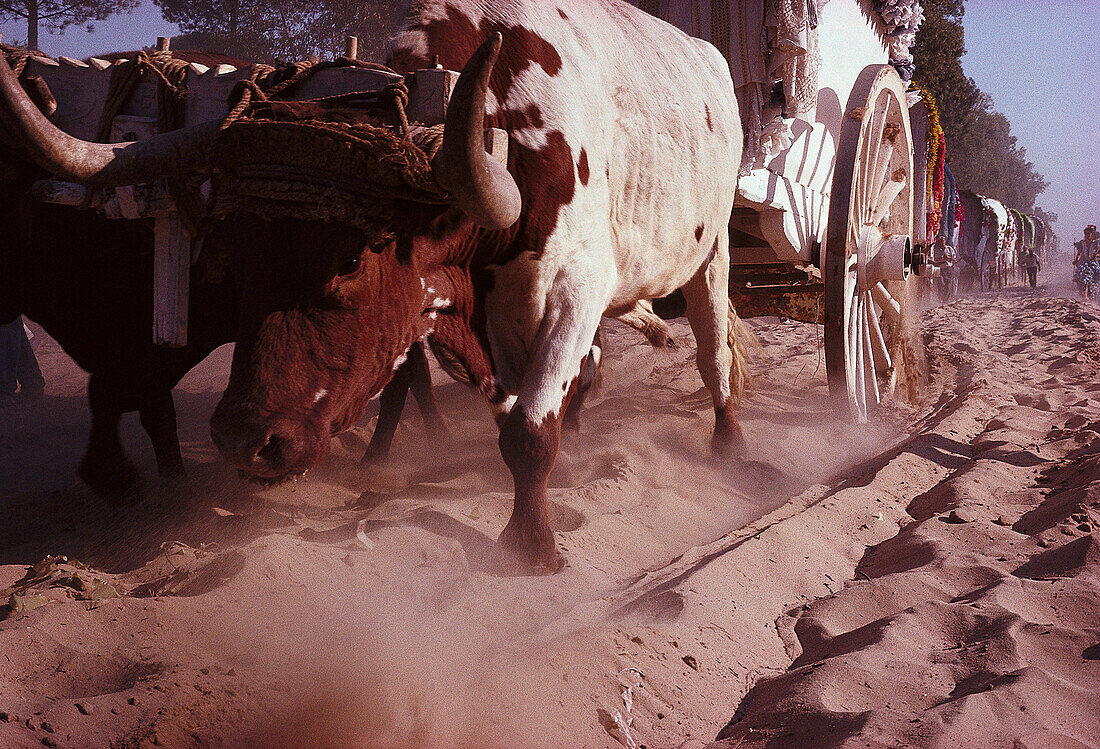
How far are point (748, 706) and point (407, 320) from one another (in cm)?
152

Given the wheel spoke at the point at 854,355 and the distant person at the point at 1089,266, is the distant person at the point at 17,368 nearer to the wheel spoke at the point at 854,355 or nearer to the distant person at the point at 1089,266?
the wheel spoke at the point at 854,355

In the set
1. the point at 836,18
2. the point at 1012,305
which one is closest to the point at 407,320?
the point at 836,18

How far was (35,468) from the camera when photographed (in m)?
4.44

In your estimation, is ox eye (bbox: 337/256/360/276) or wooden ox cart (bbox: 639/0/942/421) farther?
wooden ox cart (bbox: 639/0/942/421)

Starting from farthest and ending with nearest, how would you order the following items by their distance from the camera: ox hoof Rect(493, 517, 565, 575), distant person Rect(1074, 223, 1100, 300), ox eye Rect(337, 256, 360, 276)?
distant person Rect(1074, 223, 1100, 300), ox hoof Rect(493, 517, 565, 575), ox eye Rect(337, 256, 360, 276)

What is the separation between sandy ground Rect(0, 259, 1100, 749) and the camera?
1.71 metres

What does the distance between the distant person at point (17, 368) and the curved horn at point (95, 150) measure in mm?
5295

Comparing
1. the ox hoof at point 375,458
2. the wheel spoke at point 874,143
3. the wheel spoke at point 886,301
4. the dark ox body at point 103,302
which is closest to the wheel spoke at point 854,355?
the wheel spoke at point 886,301

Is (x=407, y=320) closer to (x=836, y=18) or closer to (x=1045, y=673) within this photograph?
(x=1045, y=673)

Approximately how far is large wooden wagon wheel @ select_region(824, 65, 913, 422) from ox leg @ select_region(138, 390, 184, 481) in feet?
11.2

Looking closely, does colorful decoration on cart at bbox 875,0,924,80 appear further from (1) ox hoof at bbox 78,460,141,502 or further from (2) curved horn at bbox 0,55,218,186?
(1) ox hoof at bbox 78,460,141,502

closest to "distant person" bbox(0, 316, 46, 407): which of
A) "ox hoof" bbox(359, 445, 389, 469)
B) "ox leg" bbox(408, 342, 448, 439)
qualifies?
"ox leg" bbox(408, 342, 448, 439)

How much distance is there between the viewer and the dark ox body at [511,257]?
2.35 metres

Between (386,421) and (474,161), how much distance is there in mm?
2442
